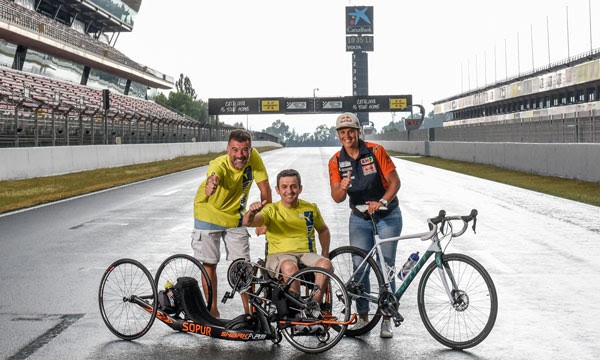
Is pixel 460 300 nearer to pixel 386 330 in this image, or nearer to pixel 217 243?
pixel 386 330

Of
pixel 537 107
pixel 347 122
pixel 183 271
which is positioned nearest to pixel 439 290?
pixel 347 122

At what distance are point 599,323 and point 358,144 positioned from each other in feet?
8.26

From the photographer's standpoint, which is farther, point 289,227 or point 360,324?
point 360,324

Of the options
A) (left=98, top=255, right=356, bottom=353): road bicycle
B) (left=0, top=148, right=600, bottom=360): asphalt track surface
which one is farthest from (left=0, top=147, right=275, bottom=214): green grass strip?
(left=98, top=255, right=356, bottom=353): road bicycle

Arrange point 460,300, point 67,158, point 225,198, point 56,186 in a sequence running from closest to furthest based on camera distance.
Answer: point 460,300 < point 225,198 < point 56,186 < point 67,158

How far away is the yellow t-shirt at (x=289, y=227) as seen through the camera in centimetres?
602

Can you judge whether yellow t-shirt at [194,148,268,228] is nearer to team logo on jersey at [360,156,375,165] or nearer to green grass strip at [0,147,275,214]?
team logo on jersey at [360,156,375,165]

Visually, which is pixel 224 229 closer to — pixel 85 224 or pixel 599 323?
pixel 599 323

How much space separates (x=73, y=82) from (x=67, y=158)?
4714 centimetres

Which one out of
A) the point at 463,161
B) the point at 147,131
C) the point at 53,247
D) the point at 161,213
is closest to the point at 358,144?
the point at 53,247

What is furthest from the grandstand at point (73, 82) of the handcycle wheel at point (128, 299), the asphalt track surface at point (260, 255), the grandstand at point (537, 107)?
the handcycle wheel at point (128, 299)

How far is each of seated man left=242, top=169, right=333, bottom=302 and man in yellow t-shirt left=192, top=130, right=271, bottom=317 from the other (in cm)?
37

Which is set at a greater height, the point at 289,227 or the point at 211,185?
the point at 211,185

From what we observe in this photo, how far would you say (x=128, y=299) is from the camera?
646cm
